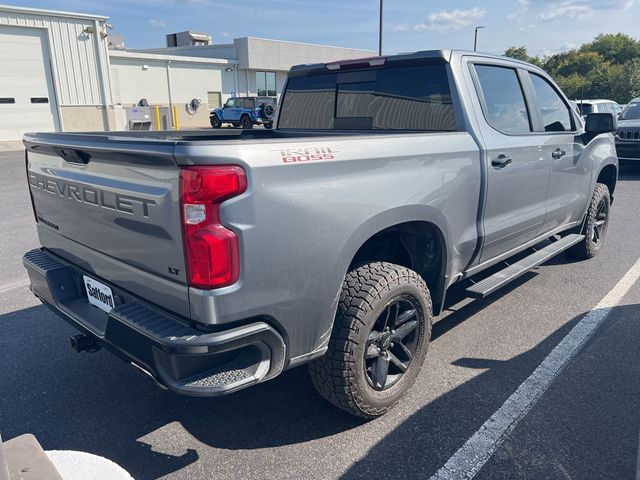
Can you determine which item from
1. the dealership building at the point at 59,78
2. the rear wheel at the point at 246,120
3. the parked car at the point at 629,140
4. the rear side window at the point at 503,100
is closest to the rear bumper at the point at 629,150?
the parked car at the point at 629,140

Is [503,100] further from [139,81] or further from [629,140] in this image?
[139,81]

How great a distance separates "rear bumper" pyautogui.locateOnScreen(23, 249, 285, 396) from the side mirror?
153 inches

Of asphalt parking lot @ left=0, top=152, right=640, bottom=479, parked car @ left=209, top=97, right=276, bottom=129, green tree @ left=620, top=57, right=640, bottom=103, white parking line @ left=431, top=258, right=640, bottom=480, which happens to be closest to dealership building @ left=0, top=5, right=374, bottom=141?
parked car @ left=209, top=97, right=276, bottom=129

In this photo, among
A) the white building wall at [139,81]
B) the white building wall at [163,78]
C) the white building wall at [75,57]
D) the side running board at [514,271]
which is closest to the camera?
the side running board at [514,271]

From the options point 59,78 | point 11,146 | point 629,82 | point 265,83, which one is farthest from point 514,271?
point 265,83

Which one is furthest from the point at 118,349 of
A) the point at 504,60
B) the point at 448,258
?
the point at 504,60

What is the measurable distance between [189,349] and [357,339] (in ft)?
3.01

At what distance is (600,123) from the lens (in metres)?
4.69

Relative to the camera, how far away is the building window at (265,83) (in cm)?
4385

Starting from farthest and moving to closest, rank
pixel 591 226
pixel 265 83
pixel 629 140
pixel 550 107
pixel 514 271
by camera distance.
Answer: pixel 265 83 < pixel 629 140 < pixel 591 226 < pixel 550 107 < pixel 514 271

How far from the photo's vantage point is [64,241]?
9.86ft

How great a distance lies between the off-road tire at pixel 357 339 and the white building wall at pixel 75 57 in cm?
2371

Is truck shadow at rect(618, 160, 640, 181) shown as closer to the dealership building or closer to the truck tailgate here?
the truck tailgate

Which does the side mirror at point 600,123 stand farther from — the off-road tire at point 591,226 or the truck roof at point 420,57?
the truck roof at point 420,57
